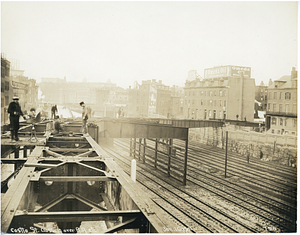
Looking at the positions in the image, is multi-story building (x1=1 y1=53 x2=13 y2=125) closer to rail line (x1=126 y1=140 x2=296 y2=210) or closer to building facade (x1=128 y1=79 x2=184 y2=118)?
building facade (x1=128 y1=79 x2=184 y2=118)

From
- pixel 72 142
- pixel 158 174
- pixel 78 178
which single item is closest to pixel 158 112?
pixel 158 174

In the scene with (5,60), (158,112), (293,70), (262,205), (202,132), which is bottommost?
(262,205)

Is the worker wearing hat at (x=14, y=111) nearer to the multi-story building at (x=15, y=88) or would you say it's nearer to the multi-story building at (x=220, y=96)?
the multi-story building at (x=15, y=88)

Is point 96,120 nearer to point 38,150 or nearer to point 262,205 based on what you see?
point 38,150

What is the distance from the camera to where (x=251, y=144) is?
2298cm

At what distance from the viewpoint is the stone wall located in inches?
789

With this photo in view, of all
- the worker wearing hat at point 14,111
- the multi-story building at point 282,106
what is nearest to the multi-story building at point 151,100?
the multi-story building at point 282,106

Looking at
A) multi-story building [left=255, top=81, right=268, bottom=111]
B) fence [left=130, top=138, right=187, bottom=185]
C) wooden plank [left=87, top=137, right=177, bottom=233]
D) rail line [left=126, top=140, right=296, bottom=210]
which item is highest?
multi-story building [left=255, top=81, right=268, bottom=111]

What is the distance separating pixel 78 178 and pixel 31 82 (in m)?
5.04

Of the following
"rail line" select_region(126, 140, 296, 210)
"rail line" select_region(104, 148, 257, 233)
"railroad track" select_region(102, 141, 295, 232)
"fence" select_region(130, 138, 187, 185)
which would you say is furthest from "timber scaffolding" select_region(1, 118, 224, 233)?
"rail line" select_region(126, 140, 296, 210)

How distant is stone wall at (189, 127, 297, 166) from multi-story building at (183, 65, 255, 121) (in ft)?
5.94

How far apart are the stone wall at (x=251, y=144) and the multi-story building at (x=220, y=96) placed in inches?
71.3

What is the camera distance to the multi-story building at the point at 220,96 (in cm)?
2089

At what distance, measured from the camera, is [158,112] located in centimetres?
1585
